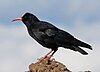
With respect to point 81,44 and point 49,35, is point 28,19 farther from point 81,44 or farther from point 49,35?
point 81,44

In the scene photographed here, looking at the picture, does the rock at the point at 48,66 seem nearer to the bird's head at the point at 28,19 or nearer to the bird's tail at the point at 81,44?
the bird's tail at the point at 81,44

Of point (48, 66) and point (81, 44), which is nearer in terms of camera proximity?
point (48, 66)

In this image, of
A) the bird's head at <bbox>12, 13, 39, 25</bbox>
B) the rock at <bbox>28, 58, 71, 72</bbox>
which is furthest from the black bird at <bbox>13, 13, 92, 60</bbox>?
Answer: the rock at <bbox>28, 58, 71, 72</bbox>

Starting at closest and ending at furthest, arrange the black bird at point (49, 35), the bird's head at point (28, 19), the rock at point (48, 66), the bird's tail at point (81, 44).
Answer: the rock at point (48, 66) < the bird's tail at point (81, 44) < the black bird at point (49, 35) < the bird's head at point (28, 19)

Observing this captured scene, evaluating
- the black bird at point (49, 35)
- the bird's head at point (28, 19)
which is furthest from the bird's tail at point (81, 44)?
the bird's head at point (28, 19)

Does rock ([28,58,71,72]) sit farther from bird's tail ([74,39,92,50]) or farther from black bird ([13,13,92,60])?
black bird ([13,13,92,60])

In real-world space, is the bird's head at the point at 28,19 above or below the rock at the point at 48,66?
above

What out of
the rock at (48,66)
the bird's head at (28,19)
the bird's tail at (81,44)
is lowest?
the rock at (48,66)

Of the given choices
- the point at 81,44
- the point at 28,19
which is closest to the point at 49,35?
the point at 28,19

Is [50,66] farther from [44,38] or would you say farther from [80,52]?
[44,38]
